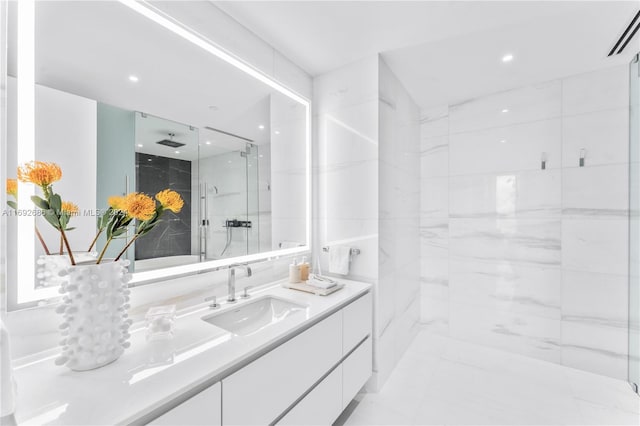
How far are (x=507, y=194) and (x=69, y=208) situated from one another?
3007 millimetres

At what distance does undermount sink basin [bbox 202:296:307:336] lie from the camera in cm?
141

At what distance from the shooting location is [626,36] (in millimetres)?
1724

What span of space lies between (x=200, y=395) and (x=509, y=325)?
8.83 ft

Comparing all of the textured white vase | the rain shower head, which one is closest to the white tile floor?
the textured white vase

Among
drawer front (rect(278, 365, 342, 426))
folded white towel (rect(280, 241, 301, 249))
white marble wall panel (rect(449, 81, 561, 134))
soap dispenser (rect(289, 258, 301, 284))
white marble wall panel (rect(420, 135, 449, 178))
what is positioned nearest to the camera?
drawer front (rect(278, 365, 342, 426))

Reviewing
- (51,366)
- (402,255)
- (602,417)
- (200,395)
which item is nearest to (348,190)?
(402,255)

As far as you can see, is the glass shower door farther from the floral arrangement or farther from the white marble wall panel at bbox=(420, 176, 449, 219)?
the floral arrangement

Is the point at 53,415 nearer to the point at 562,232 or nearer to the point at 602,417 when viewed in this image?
the point at 602,417

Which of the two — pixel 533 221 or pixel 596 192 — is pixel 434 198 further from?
pixel 596 192

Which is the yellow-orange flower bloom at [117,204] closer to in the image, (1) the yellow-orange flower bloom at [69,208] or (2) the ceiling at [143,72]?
(1) the yellow-orange flower bloom at [69,208]

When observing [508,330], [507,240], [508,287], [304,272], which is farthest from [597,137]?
[304,272]

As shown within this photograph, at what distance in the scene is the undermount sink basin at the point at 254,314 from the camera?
1409 millimetres

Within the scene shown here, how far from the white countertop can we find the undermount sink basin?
21 cm

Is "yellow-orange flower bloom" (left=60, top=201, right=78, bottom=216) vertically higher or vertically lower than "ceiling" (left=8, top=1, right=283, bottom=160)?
lower
